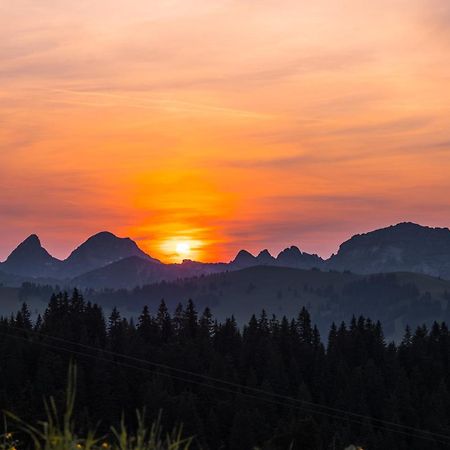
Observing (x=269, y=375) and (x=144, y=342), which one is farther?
(x=144, y=342)

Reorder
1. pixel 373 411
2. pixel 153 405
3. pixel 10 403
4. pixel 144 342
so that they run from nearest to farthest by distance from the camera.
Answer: pixel 10 403 < pixel 153 405 < pixel 373 411 < pixel 144 342

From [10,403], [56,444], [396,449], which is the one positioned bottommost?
[396,449]

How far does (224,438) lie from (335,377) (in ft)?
135

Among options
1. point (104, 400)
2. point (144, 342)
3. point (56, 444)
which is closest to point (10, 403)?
point (104, 400)

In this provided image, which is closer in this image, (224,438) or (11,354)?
(224,438)

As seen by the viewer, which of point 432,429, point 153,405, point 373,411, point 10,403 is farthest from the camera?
point 373,411

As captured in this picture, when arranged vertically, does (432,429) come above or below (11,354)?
below

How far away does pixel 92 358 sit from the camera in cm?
17500

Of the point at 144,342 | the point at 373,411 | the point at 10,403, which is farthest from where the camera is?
the point at 144,342

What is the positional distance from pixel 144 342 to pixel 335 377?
1616 inches

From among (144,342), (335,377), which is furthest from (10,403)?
(335,377)

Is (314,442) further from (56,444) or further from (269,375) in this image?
(56,444)

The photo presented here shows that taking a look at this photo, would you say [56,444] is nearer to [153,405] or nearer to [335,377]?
[153,405]

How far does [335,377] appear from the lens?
188625 mm
